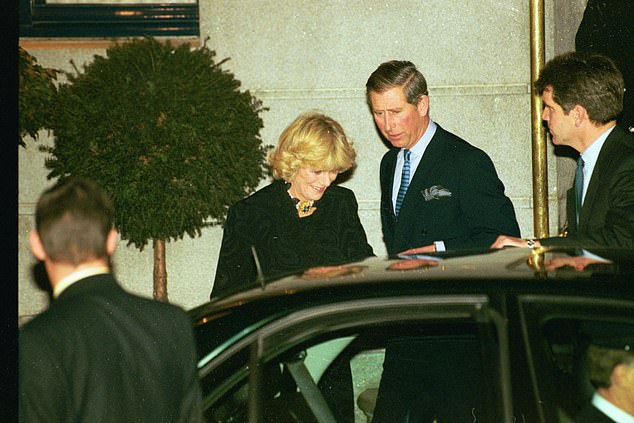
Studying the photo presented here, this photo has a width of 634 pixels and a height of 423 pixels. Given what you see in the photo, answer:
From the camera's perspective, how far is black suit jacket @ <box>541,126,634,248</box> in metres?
3.42

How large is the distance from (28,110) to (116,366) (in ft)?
14.8

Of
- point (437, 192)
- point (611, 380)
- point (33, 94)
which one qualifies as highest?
point (33, 94)

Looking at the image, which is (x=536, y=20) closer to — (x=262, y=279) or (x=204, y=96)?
(x=204, y=96)

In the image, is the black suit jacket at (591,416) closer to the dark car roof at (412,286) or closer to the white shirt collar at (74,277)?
the dark car roof at (412,286)

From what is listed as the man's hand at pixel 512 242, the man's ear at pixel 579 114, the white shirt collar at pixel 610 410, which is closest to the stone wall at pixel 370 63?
the man's ear at pixel 579 114

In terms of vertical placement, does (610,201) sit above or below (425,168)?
below

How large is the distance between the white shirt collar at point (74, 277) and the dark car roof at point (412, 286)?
352 mm

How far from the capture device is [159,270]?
648 cm

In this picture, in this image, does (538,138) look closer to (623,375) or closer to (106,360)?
(623,375)

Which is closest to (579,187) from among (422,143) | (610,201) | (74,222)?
(610,201)

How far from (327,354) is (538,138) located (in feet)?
16.2

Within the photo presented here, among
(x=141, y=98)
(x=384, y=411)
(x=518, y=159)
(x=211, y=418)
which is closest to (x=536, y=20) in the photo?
(x=518, y=159)

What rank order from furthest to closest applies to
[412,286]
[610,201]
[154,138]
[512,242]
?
[154,138] < [610,201] < [512,242] < [412,286]

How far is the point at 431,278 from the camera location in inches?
92.9
